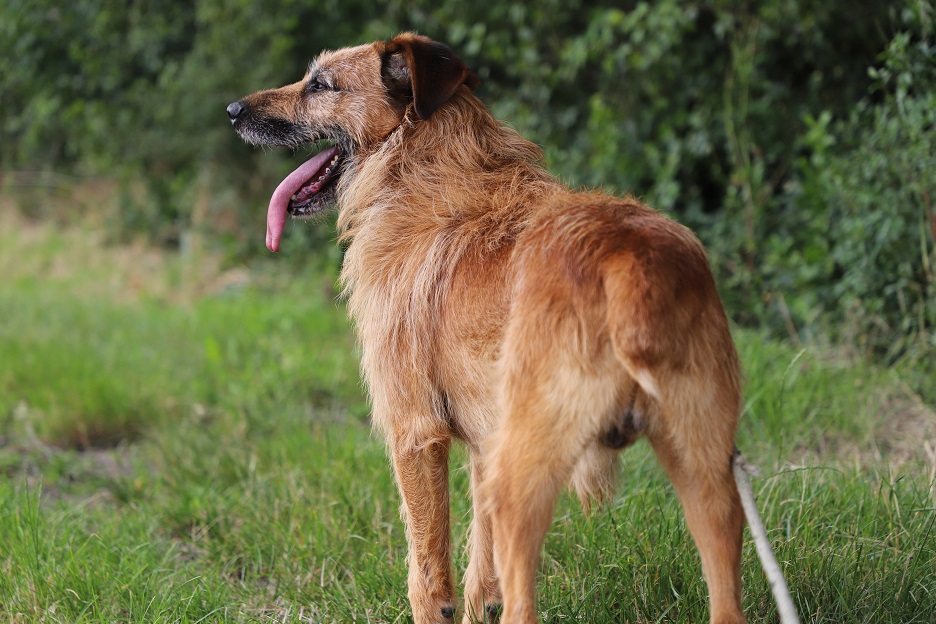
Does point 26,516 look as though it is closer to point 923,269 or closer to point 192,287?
point 923,269

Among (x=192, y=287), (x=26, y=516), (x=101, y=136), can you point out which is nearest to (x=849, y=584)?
(x=26, y=516)

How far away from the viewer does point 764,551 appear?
239 centimetres

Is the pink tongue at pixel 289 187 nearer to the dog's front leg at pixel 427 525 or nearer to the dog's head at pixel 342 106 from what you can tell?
the dog's head at pixel 342 106

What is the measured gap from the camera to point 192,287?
1073 centimetres

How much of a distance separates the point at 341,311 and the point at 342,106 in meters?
5.30

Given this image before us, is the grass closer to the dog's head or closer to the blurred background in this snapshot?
the blurred background

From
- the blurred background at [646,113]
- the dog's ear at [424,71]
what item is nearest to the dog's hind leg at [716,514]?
the dog's ear at [424,71]

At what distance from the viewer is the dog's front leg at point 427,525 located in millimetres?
3182

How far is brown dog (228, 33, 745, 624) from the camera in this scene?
2480 mm

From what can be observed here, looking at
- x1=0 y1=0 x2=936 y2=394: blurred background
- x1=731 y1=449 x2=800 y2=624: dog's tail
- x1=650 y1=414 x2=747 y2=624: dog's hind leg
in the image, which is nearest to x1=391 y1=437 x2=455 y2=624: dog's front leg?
x1=650 y1=414 x2=747 y2=624: dog's hind leg

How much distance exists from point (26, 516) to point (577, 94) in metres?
6.15

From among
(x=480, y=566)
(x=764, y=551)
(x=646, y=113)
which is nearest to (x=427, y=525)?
(x=480, y=566)

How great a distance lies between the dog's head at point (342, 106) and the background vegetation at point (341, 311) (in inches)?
30.9

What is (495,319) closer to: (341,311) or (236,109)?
(236,109)
